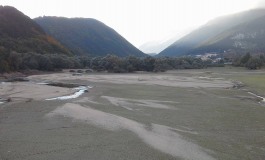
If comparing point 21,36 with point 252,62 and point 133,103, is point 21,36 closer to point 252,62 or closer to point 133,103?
point 252,62

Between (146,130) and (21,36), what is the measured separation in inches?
6229

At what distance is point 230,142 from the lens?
2456 centimetres

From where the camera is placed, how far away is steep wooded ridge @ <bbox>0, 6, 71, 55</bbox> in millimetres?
155375

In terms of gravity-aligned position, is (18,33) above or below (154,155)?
above

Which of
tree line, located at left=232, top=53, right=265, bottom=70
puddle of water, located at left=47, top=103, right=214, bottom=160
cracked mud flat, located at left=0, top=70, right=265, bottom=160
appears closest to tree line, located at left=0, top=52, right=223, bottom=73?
tree line, located at left=232, top=53, right=265, bottom=70

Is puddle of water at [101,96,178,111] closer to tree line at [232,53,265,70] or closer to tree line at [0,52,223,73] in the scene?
tree line at [0,52,223,73]

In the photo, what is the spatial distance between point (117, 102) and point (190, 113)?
1043 cm

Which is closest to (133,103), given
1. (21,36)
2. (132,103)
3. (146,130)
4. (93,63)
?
(132,103)

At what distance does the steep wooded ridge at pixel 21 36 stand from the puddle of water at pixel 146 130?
375 feet

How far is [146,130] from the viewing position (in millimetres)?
27984

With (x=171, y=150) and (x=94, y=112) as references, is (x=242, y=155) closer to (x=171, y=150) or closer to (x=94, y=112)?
(x=171, y=150)

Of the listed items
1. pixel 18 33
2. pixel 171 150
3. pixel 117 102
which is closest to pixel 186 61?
pixel 18 33

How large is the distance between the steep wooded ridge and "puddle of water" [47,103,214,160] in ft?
375

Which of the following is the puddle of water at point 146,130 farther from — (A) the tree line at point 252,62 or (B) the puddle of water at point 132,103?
(A) the tree line at point 252,62
